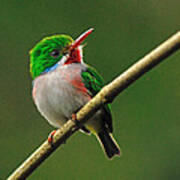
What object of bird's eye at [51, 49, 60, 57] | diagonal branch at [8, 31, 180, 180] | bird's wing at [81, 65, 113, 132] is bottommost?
diagonal branch at [8, 31, 180, 180]

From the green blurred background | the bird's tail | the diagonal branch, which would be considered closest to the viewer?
the diagonal branch

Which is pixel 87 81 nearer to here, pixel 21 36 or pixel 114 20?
pixel 114 20

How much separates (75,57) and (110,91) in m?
0.70

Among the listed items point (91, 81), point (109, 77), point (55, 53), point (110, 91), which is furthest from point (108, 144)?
point (109, 77)

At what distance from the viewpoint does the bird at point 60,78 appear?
1.73 metres

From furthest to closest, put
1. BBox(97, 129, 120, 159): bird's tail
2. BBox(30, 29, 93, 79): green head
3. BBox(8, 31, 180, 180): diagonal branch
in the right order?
BBox(97, 129, 120, 159): bird's tail → BBox(30, 29, 93, 79): green head → BBox(8, 31, 180, 180): diagonal branch

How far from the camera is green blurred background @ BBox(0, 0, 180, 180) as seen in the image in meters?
3.61

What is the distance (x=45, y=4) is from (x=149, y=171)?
1.56 meters

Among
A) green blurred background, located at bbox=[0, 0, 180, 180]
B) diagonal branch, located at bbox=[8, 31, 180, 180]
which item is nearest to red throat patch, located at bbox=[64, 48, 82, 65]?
diagonal branch, located at bbox=[8, 31, 180, 180]

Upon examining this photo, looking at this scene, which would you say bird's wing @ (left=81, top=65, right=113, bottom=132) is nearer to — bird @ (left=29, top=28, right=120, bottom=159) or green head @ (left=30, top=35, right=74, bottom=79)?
bird @ (left=29, top=28, right=120, bottom=159)

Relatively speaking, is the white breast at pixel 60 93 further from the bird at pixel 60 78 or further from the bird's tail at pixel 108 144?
the bird's tail at pixel 108 144

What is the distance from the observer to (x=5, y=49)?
4.34 metres

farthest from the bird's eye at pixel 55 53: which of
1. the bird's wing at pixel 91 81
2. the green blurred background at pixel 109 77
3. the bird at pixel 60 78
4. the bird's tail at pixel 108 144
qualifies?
the green blurred background at pixel 109 77

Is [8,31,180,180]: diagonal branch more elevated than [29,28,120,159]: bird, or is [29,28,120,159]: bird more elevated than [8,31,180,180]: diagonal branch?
[29,28,120,159]: bird
